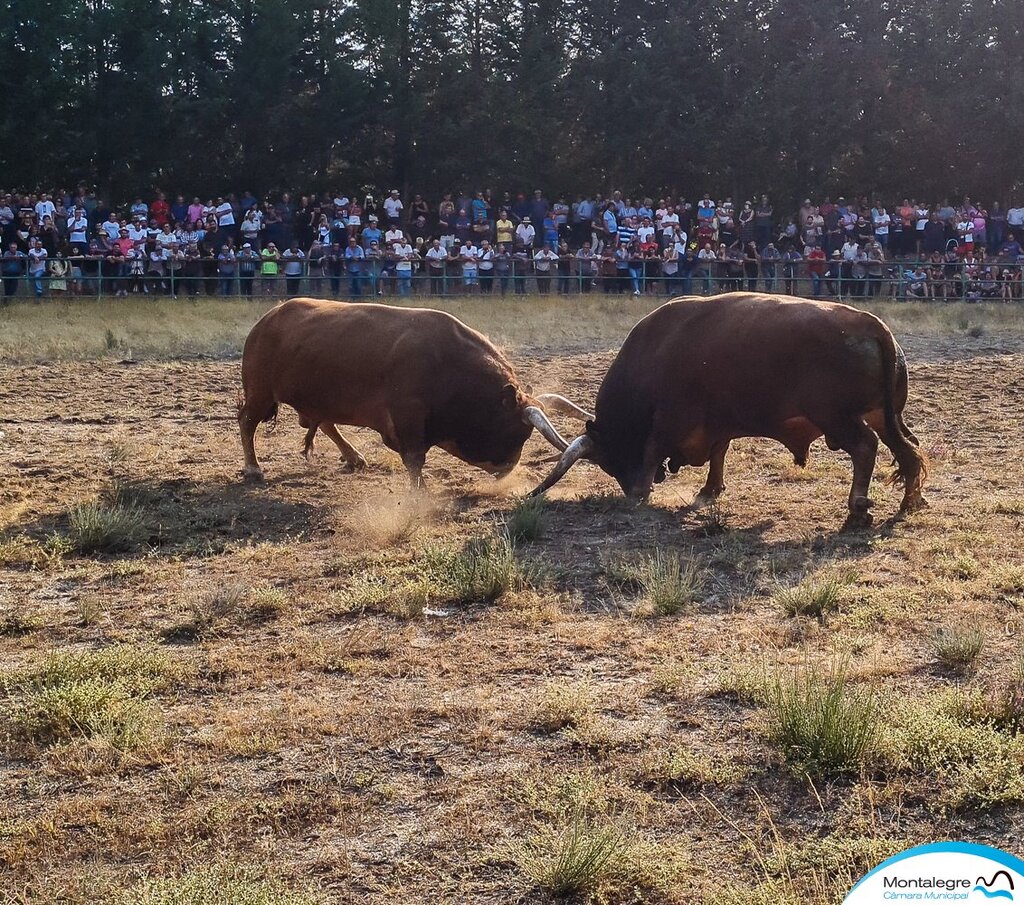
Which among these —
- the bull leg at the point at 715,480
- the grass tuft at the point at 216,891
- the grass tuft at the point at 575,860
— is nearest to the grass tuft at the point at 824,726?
the grass tuft at the point at 575,860

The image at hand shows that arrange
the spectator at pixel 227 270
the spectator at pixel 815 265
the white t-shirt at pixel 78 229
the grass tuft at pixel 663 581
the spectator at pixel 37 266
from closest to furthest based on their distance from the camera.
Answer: the grass tuft at pixel 663 581, the spectator at pixel 37 266, the spectator at pixel 227 270, the white t-shirt at pixel 78 229, the spectator at pixel 815 265

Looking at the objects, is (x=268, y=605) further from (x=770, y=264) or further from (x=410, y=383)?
(x=770, y=264)

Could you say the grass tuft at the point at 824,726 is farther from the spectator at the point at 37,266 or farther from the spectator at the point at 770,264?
the spectator at the point at 770,264

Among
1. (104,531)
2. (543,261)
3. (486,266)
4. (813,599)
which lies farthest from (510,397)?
(543,261)

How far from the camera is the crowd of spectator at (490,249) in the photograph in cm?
2320

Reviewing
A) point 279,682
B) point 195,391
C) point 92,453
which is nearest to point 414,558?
point 279,682

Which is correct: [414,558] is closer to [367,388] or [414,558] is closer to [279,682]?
[279,682]

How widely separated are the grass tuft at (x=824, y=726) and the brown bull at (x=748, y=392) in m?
4.15

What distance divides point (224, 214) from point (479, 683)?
21008mm

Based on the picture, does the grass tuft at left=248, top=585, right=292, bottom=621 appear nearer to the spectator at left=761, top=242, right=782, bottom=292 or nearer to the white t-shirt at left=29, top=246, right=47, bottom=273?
the white t-shirt at left=29, top=246, right=47, bottom=273

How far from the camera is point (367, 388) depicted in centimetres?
1068

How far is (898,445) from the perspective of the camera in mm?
9195

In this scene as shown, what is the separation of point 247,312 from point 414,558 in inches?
547

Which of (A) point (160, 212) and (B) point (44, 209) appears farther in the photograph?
(A) point (160, 212)
